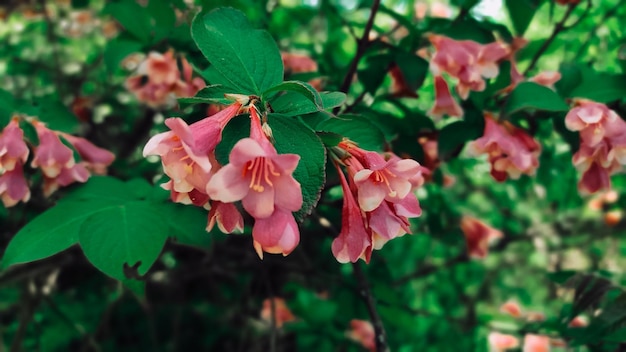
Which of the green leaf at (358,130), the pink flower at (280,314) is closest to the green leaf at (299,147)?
the green leaf at (358,130)

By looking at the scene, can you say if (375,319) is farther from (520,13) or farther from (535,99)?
(520,13)

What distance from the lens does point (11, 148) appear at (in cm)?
97

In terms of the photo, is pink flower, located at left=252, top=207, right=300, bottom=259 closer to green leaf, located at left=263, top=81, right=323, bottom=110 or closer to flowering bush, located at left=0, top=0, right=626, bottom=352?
flowering bush, located at left=0, top=0, right=626, bottom=352

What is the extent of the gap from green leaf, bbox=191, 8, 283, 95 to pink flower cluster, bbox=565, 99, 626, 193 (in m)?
0.57

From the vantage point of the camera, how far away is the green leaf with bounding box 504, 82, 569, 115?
3.47 feet

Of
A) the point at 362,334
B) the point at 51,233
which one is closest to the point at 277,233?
the point at 51,233

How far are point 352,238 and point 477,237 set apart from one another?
3.81 feet

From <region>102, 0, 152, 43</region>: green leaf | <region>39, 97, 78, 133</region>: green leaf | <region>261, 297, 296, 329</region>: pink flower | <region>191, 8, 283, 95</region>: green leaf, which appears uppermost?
<region>191, 8, 283, 95</region>: green leaf

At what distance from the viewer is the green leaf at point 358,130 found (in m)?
0.91

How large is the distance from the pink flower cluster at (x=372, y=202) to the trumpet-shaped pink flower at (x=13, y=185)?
1.93ft

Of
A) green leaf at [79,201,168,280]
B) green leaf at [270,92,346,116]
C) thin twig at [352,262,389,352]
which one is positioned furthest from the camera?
thin twig at [352,262,389,352]

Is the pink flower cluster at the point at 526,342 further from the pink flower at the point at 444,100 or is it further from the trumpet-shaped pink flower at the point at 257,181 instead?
the trumpet-shaped pink flower at the point at 257,181

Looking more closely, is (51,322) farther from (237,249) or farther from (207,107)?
(207,107)

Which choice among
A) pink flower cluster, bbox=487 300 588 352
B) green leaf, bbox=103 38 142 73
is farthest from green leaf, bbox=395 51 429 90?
pink flower cluster, bbox=487 300 588 352
